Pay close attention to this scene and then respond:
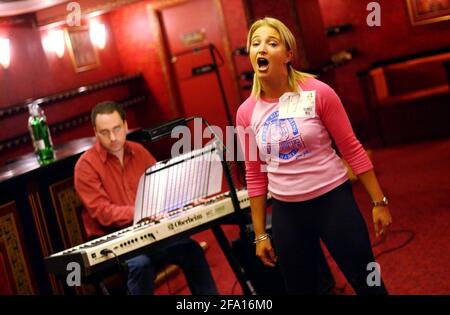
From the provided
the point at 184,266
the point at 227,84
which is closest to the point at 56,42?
the point at 227,84

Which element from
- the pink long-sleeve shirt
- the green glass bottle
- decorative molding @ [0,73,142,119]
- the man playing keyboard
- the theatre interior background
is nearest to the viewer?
Result: the pink long-sleeve shirt

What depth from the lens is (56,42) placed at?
7.86m

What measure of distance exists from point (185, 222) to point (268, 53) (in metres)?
0.93

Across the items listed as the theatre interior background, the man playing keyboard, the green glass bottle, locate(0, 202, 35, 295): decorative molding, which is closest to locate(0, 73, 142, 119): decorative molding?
the theatre interior background

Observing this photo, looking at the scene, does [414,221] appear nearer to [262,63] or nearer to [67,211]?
[262,63]

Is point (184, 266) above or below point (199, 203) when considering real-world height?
below

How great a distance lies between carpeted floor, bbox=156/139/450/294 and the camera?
287 centimetres

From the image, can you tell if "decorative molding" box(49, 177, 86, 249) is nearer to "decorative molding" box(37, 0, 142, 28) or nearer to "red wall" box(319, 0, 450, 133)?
"red wall" box(319, 0, 450, 133)

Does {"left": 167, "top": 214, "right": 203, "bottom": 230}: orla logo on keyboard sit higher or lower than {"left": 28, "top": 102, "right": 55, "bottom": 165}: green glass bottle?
lower

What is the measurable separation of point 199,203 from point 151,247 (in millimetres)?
329

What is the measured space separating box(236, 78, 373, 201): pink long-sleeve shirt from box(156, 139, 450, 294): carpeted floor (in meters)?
0.75

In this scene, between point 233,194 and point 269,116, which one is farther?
point 233,194
